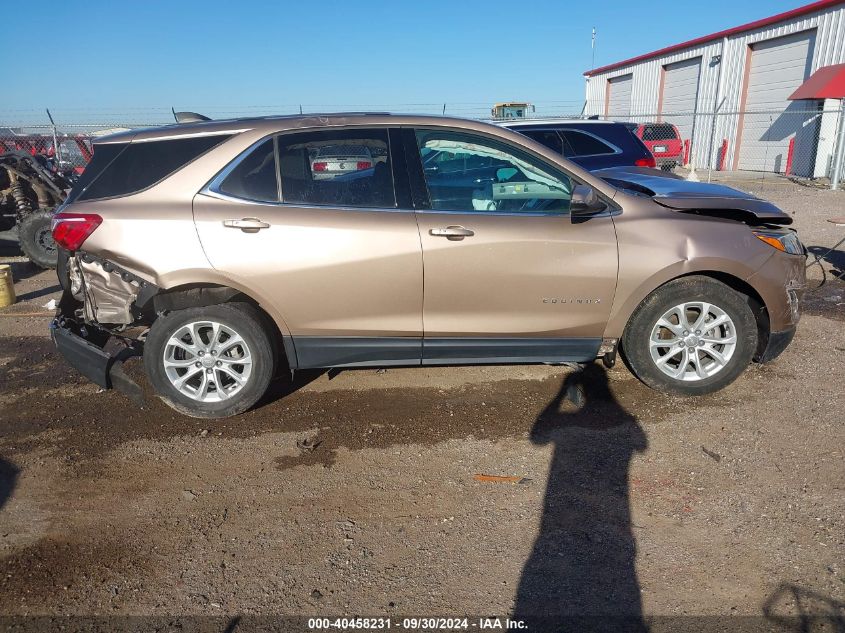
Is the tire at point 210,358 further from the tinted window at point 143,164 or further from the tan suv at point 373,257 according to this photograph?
the tinted window at point 143,164

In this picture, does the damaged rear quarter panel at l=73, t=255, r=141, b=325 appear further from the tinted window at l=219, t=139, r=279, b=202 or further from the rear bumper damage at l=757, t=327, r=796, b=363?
the rear bumper damage at l=757, t=327, r=796, b=363

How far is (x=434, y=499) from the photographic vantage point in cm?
344

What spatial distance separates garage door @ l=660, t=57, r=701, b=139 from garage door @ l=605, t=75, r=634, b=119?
3292 millimetres

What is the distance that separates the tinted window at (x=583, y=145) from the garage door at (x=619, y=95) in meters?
28.0

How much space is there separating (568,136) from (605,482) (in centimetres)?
724

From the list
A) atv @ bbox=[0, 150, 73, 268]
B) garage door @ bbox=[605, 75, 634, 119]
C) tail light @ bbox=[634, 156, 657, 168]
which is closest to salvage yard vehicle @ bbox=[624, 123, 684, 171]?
tail light @ bbox=[634, 156, 657, 168]

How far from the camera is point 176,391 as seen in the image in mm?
4262

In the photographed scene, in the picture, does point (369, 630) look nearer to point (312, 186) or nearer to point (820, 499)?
point (820, 499)

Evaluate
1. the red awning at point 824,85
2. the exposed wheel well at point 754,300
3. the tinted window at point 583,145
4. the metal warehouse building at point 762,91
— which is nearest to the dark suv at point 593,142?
the tinted window at point 583,145

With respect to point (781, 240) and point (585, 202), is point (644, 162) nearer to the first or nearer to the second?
point (781, 240)

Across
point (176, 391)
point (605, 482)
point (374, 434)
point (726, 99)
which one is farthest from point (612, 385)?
point (726, 99)

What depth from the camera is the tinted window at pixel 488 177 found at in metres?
4.23

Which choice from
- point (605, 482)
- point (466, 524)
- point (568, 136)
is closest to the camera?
point (466, 524)

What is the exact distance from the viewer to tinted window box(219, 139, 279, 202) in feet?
13.4
